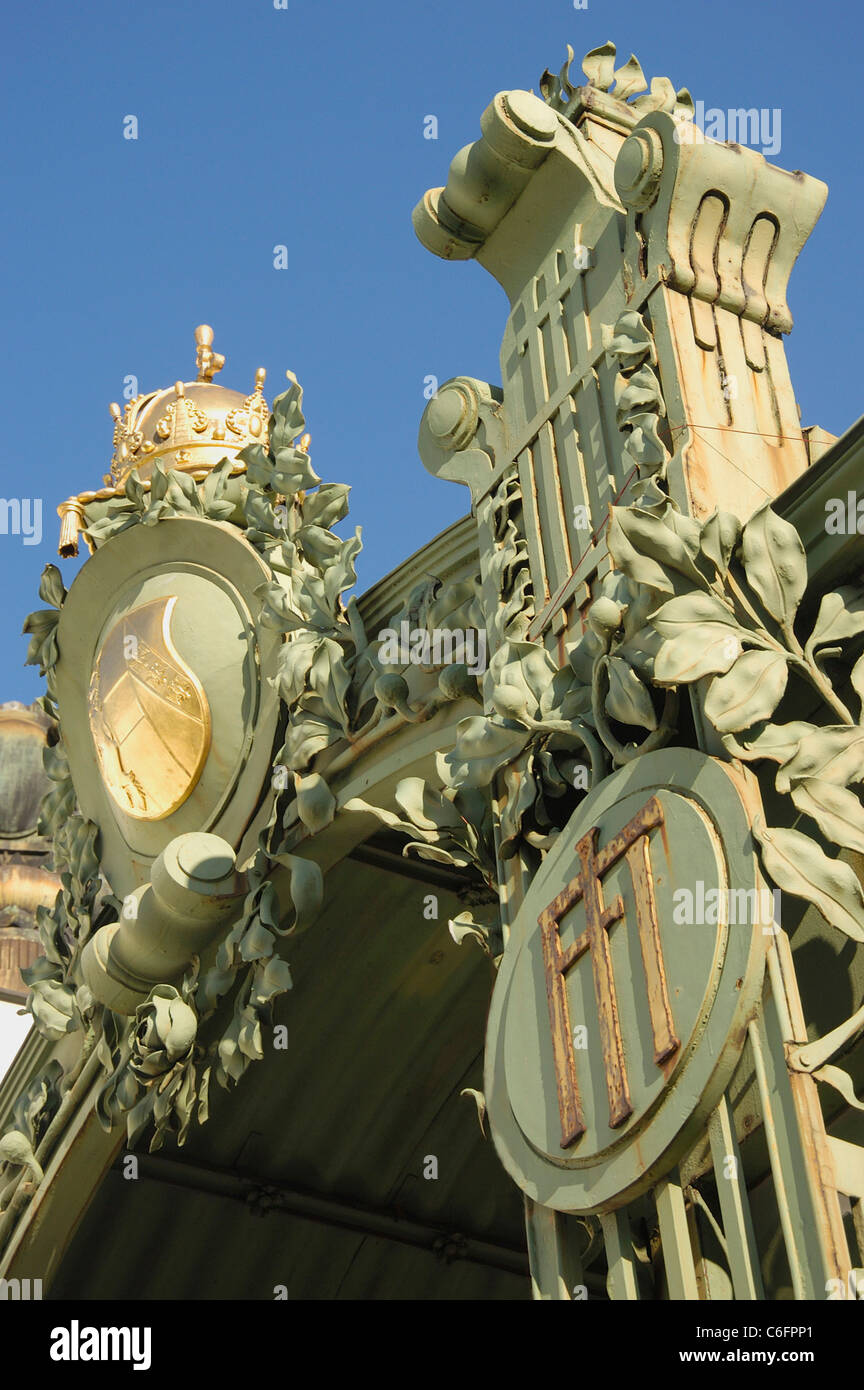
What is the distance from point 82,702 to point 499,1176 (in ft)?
8.40

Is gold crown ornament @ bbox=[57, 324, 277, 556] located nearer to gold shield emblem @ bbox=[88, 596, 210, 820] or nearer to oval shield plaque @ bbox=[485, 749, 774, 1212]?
gold shield emblem @ bbox=[88, 596, 210, 820]

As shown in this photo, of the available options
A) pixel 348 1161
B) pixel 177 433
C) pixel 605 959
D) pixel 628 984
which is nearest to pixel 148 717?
pixel 177 433

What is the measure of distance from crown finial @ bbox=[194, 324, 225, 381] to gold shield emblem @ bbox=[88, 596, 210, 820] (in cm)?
146

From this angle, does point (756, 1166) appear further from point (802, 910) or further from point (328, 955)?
point (328, 955)

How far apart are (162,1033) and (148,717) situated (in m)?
1.26

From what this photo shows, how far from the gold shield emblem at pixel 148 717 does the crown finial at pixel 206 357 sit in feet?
4.79

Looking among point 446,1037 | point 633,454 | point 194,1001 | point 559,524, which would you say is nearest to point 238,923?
point 194,1001

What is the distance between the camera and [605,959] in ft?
15.6

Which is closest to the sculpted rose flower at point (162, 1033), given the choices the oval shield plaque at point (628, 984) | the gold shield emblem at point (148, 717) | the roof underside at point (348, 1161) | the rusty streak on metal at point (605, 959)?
the roof underside at point (348, 1161)

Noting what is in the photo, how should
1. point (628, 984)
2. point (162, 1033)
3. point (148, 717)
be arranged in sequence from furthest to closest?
point (148, 717) < point (162, 1033) < point (628, 984)

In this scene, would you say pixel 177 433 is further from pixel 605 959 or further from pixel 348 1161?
pixel 605 959

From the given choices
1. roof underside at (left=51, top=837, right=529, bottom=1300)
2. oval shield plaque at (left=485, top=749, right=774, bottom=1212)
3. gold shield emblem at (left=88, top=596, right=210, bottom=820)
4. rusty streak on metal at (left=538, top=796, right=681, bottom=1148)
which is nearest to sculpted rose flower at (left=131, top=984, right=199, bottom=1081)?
roof underside at (left=51, top=837, right=529, bottom=1300)

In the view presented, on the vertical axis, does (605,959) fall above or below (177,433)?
below

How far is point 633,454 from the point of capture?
5.20m
